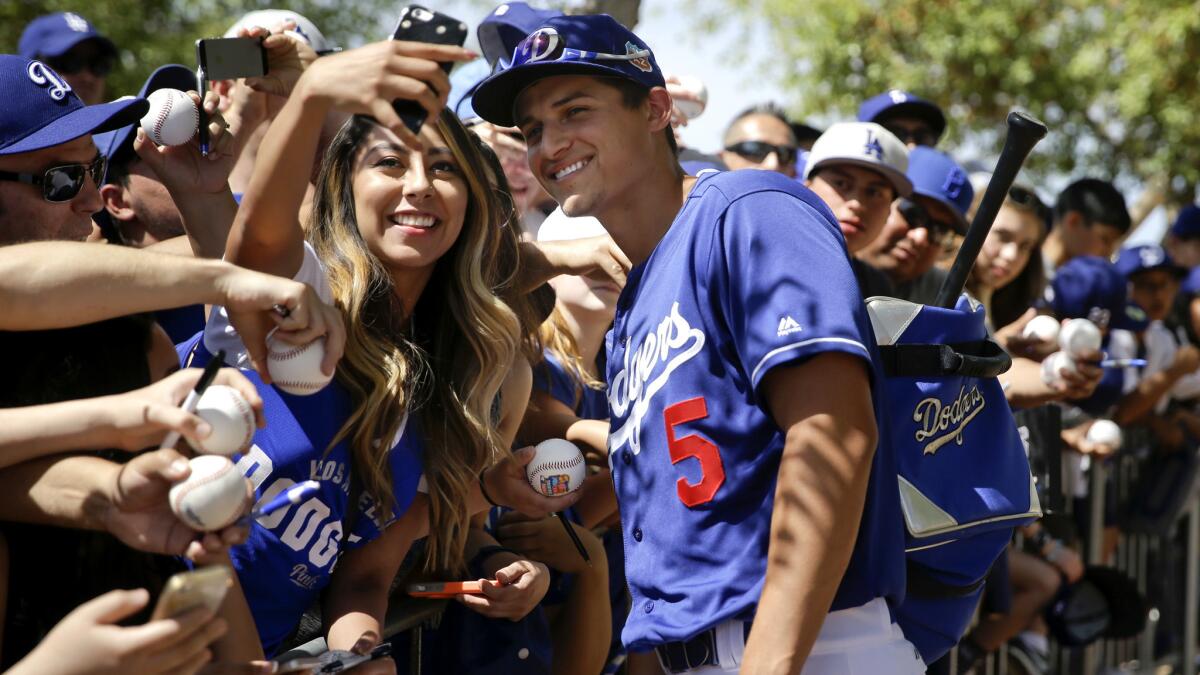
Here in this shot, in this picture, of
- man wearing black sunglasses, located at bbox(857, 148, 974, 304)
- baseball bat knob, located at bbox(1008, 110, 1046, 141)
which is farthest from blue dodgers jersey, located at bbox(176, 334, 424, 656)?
man wearing black sunglasses, located at bbox(857, 148, 974, 304)

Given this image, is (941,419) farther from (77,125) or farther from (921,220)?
(921,220)

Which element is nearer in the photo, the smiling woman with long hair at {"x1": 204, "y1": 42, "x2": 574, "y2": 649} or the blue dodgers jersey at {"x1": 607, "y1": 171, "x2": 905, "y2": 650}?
the blue dodgers jersey at {"x1": 607, "y1": 171, "x2": 905, "y2": 650}

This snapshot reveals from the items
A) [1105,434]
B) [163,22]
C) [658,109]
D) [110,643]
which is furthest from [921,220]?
[163,22]

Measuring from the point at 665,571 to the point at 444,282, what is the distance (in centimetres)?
152

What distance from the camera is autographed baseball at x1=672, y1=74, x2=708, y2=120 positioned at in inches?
261

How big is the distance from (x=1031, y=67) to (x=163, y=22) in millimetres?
9831

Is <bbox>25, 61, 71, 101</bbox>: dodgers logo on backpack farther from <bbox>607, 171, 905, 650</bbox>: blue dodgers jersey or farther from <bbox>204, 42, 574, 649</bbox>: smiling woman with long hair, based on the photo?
<bbox>607, 171, 905, 650</bbox>: blue dodgers jersey

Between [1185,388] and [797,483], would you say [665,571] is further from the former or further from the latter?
[1185,388]

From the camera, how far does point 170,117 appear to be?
12.7 ft

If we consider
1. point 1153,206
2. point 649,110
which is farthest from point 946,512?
point 1153,206

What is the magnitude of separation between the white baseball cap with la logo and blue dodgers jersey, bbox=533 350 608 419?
152cm

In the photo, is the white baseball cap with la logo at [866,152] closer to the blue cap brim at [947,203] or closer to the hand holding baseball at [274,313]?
the blue cap brim at [947,203]

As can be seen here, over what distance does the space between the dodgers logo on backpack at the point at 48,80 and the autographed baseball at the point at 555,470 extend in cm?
168

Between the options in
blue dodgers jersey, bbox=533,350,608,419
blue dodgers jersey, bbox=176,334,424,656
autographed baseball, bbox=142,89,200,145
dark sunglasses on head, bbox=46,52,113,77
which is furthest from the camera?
dark sunglasses on head, bbox=46,52,113,77
